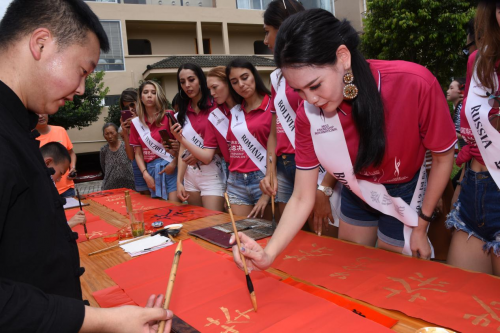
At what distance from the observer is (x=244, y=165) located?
116 inches

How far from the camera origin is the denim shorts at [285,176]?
8.55ft

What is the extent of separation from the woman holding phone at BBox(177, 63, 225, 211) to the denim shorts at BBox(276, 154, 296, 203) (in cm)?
84

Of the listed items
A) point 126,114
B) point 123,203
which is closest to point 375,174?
point 123,203

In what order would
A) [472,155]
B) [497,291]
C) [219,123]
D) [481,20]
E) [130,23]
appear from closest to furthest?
[497,291], [481,20], [472,155], [219,123], [130,23]

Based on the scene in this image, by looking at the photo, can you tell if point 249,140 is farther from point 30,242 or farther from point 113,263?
point 30,242

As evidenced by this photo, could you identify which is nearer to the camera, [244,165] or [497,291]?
[497,291]

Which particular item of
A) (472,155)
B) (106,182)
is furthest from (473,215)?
(106,182)

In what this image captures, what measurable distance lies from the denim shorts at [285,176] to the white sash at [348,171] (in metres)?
0.88

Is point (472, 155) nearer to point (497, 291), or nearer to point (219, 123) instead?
point (497, 291)

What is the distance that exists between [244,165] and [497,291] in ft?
6.65

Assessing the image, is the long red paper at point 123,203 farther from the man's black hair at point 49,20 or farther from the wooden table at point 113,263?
the man's black hair at point 49,20

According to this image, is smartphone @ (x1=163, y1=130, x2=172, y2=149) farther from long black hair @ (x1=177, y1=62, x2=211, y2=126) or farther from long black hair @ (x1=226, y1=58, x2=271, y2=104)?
long black hair @ (x1=226, y1=58, x2=271, y2=104)

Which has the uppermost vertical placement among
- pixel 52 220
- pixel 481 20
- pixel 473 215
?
pixel 481 20

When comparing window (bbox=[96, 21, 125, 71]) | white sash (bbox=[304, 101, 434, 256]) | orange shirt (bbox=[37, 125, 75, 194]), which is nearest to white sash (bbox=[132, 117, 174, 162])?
orange shirt (bbox=[37, 125, 75, 194])
